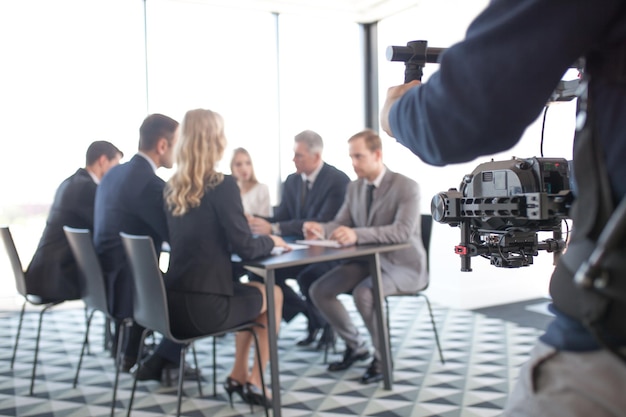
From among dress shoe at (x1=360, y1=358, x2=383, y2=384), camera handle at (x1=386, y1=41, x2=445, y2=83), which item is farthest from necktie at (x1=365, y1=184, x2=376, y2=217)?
camera handle at (x1=386, y1=41, x2=445, y2=83)

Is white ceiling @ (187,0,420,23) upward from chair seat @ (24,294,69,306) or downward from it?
upward

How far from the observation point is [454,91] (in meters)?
0.75

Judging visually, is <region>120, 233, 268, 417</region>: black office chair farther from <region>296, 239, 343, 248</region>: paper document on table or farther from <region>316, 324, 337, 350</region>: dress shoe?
<region>316, 324, 337, 350</region>: dress shoe

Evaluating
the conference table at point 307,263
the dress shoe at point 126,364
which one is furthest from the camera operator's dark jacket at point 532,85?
the dress shoe at point 126,364

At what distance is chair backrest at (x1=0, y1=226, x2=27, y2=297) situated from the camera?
340cm

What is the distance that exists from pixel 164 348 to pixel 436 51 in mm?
2818

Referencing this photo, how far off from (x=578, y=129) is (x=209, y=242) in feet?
7.25

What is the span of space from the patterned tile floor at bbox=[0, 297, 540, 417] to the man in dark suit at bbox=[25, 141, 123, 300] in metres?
0.56

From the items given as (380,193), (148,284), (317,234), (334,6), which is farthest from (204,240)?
(334,6)

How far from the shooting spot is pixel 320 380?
348cm

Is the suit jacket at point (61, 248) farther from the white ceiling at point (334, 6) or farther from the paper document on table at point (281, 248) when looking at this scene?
the white ceiling at point (334, 6)

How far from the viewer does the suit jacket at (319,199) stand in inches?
168

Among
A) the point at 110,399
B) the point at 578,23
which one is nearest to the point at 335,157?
the point at 110,399

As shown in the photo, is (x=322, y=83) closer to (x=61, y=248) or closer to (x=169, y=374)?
(x=61, y=248)
